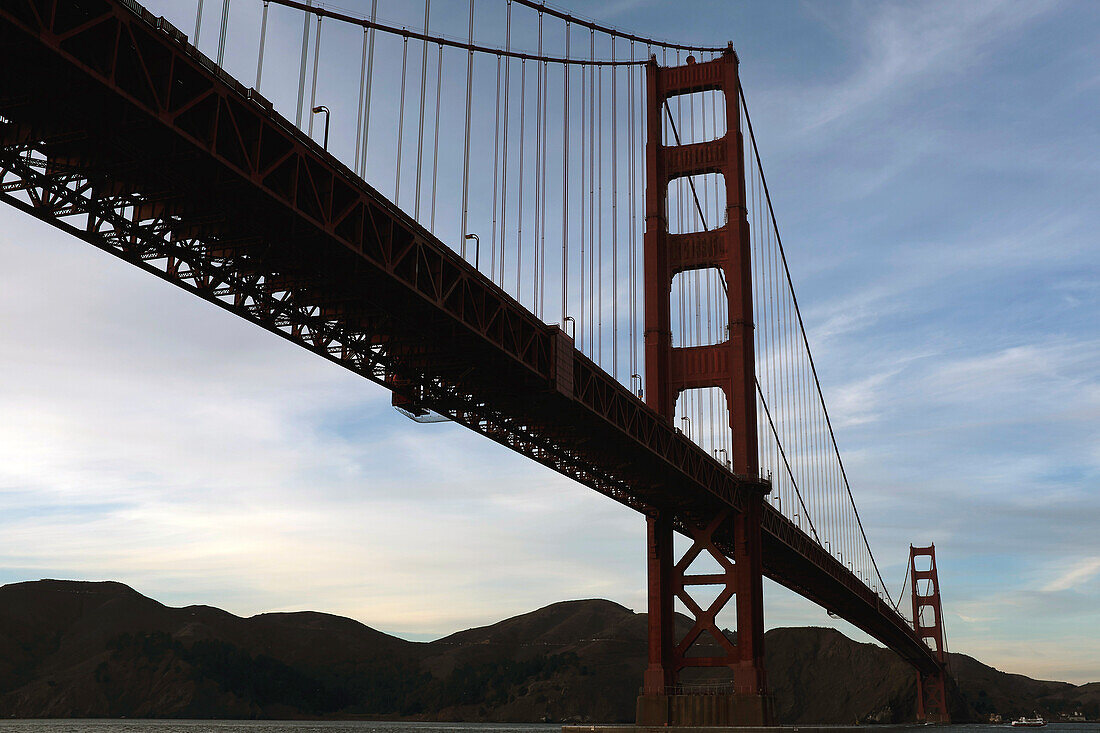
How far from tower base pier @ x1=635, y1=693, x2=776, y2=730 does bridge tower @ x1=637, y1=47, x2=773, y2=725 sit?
42 mm

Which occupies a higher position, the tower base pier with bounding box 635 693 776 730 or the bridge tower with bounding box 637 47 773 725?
the bridge tower with bounding box 637 47 773 725

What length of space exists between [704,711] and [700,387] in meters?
13.1

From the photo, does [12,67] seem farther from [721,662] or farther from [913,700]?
[913,700]

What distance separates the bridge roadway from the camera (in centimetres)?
1691

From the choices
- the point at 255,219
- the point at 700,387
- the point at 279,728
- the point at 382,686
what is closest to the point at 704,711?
the point at 700,387

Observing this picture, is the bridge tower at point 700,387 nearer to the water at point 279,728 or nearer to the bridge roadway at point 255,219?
the bridge roadway at point 255,219

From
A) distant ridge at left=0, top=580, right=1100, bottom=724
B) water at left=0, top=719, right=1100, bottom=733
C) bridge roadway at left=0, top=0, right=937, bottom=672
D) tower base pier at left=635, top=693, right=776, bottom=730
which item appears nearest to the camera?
bridge roadway at left=0, top=0, right=937, bottom=672

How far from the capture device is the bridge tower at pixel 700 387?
150ft

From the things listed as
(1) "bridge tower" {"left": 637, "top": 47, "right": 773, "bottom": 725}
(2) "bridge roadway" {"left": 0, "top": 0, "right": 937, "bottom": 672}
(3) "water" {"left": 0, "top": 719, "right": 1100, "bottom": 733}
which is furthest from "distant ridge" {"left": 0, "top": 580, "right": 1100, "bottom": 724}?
(2) "bridge roadway" {"left": 0, "top": 0, "right": 937, "bottom": 672}

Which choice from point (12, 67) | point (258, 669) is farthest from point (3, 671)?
point (12, 67)

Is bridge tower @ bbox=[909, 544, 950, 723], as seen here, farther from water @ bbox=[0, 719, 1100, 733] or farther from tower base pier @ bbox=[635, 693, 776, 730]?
tower base pier @ bbox=[635, 693, 776, 730]

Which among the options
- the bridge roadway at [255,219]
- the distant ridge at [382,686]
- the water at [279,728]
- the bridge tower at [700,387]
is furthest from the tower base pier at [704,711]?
the distant ridge at [382,686]

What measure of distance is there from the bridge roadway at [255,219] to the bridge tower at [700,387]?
42.0 feet

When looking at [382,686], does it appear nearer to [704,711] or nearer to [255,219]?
[704,711]
